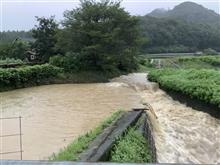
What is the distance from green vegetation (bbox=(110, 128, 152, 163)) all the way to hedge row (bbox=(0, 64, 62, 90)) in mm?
14968

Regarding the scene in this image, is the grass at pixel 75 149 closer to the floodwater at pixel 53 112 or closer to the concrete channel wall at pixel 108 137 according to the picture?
the concrete channel wall at pixel 108 137

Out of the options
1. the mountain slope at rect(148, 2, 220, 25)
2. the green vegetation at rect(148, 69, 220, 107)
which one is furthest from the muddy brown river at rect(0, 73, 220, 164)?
the mountain slope at rect(148, 2, 220, 25)

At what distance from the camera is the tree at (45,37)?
3799 cm

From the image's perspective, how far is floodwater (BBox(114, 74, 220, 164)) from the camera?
11102 mm

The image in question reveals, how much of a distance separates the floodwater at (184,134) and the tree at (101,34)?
12.4 m

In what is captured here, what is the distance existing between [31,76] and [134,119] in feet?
51.3

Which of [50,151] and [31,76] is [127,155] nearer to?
[50,151]

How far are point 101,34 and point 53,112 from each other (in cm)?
1470

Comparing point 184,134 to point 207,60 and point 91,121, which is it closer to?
point 91,121

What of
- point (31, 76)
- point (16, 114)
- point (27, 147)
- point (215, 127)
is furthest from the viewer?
point (31, 76)

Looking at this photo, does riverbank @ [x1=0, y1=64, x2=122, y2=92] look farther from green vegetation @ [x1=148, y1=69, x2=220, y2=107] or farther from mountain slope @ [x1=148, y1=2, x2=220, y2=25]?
mountain slope @ [x1=148, y1=2, x2=220, y2=25]

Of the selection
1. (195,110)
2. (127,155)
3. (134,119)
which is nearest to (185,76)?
(195,110)

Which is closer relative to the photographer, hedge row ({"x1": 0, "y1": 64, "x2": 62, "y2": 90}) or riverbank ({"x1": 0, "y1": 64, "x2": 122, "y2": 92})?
hedge row ({"x1": 0, "y1": 64, "x2": 62, "y2": 90})

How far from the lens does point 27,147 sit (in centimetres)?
1001
